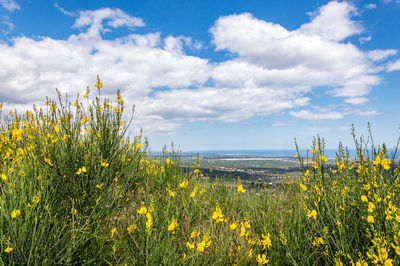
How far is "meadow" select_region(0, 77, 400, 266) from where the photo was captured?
1971 millimetres

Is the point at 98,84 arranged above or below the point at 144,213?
above

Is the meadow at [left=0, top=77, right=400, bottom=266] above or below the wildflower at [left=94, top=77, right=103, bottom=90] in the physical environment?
below

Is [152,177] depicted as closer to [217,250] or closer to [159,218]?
[159,218]

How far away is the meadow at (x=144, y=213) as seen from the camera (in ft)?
6.47

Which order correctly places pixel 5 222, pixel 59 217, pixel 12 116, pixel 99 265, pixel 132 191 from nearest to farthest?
pixel 5 222, pixel 99 265, pixel 59 217, pixel 132 191, pixel 12 116

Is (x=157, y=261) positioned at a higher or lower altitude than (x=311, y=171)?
lower

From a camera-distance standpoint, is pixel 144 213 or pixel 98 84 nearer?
pixel 144 213

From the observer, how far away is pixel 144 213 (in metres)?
2.26

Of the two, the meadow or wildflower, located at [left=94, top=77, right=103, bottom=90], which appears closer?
the meadow

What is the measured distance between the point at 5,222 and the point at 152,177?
2.10 m

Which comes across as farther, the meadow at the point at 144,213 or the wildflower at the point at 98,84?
the wildflower at the point at 98,84

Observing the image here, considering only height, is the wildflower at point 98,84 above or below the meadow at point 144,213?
above

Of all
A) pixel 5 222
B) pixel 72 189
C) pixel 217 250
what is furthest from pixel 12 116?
pixel 217 250

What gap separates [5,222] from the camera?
6.99 feet
